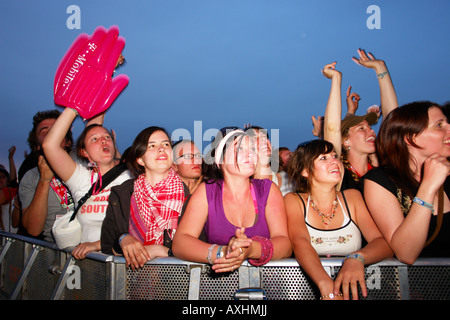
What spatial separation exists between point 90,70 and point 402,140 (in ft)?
9.72

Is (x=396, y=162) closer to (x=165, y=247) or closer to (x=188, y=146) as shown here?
(x=165, y=247)

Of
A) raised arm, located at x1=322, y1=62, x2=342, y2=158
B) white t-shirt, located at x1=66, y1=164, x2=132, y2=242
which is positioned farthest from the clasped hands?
raised arm, located at x1=322, y1=62, x2=342, y2=158

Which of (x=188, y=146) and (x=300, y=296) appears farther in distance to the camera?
(x=188, y=146)

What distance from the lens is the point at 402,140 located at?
7.57 feet

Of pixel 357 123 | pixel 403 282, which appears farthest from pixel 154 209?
pixel 357 123

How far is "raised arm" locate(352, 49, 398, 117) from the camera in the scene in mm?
3382

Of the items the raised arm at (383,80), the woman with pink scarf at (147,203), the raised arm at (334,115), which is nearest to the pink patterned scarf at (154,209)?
the woman with pink scarf at (147,203)

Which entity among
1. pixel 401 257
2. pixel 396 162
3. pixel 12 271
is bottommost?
pixel 12 271

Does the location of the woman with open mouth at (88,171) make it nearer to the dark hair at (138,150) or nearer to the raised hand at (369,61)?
the dark hair at (138,150)

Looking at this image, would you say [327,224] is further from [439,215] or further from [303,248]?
[439,215]
